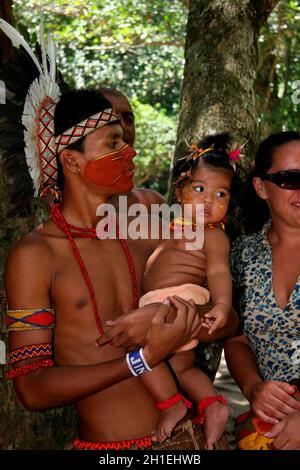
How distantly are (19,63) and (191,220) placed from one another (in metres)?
1.20

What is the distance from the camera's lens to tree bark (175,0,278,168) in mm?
4227

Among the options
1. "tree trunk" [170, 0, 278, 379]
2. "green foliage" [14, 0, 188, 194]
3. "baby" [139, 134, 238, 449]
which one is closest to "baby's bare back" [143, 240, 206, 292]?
"baby" [139, 134, 238, 449]

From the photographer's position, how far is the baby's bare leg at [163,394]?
266cm

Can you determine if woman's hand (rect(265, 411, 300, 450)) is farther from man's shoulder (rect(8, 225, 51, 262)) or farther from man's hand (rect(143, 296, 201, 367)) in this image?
man's shoulder (rect(8, 225, 51, 262))

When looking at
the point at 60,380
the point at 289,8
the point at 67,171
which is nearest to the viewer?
the point at 60,380

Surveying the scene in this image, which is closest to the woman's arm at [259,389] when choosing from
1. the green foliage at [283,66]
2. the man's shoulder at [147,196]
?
the man's shoulder at [147,196]

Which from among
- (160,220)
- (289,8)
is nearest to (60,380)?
(160,220)

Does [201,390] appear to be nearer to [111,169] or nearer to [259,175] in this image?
[111,169]

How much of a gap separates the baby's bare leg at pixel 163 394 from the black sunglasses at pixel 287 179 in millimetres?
1259

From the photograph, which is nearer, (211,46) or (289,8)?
(211,46)
